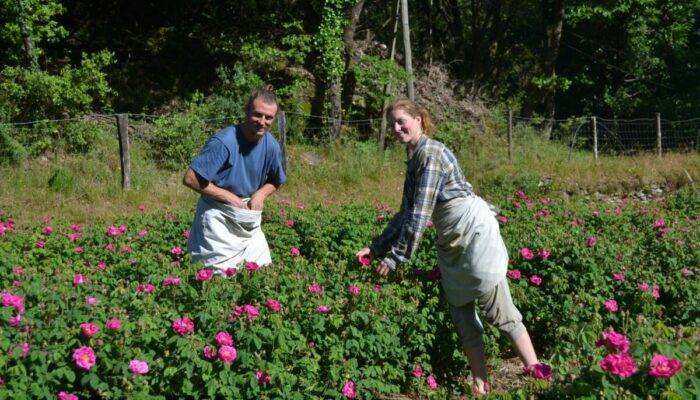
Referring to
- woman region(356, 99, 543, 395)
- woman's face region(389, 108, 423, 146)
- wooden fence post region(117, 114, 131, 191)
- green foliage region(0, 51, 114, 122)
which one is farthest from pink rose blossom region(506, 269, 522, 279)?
green foliage region(0, 51, 114, 122)

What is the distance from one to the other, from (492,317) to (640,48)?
2102cm

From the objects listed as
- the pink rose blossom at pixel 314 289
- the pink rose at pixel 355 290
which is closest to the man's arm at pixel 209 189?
the pink rose blossom at pixel 314 289

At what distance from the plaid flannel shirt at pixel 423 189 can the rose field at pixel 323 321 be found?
371 millimetres

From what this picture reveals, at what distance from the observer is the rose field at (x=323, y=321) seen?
2834mm

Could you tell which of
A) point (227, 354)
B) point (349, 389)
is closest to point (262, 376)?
point (227, 354)

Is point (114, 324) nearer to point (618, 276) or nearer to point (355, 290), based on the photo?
point (355, 290)

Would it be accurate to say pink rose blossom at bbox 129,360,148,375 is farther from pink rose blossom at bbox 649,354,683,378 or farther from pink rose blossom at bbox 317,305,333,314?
pink rose blossom at bbox 649,354,683,378

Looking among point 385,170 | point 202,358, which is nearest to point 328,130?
point 385,170

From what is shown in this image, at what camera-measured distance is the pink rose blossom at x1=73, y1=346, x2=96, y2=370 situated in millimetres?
2830

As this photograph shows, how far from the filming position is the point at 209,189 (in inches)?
165

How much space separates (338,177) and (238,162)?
28.5 ft

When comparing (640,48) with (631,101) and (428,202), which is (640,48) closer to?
(631,101)

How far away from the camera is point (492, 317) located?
3797 millimetres

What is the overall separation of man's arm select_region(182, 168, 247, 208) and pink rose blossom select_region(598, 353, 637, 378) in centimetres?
251
